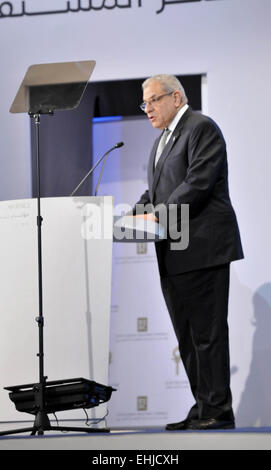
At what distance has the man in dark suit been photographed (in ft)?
11.6

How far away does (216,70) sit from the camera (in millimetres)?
5121

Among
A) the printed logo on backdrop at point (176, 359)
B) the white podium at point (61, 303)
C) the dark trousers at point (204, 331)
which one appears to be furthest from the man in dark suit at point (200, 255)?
the printed logo on backdrop at point (176, 359)

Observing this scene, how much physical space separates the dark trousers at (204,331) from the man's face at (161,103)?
2.62ft

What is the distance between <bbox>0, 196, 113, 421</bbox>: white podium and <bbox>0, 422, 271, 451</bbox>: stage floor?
1279mm

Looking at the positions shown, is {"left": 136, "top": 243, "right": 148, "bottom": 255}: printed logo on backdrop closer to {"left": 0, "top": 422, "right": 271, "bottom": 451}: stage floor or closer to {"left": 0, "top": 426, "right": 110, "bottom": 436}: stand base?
{"left": 0, "top": 426, "right": 110, "bottom": 436}: stand base

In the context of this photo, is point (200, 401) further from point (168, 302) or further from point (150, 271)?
point (150, 271)

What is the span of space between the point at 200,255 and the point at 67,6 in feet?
8.31

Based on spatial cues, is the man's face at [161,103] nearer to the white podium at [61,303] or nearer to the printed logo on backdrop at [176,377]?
the white podium at [61,303]

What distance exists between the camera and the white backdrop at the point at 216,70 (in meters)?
4.95

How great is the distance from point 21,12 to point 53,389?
3.01 meters

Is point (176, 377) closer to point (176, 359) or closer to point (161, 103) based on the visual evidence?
point (176, 359)

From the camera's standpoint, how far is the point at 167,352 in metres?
5.33

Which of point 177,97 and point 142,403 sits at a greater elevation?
point 177,97

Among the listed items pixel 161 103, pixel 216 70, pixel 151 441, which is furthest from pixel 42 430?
pixel 216 70
